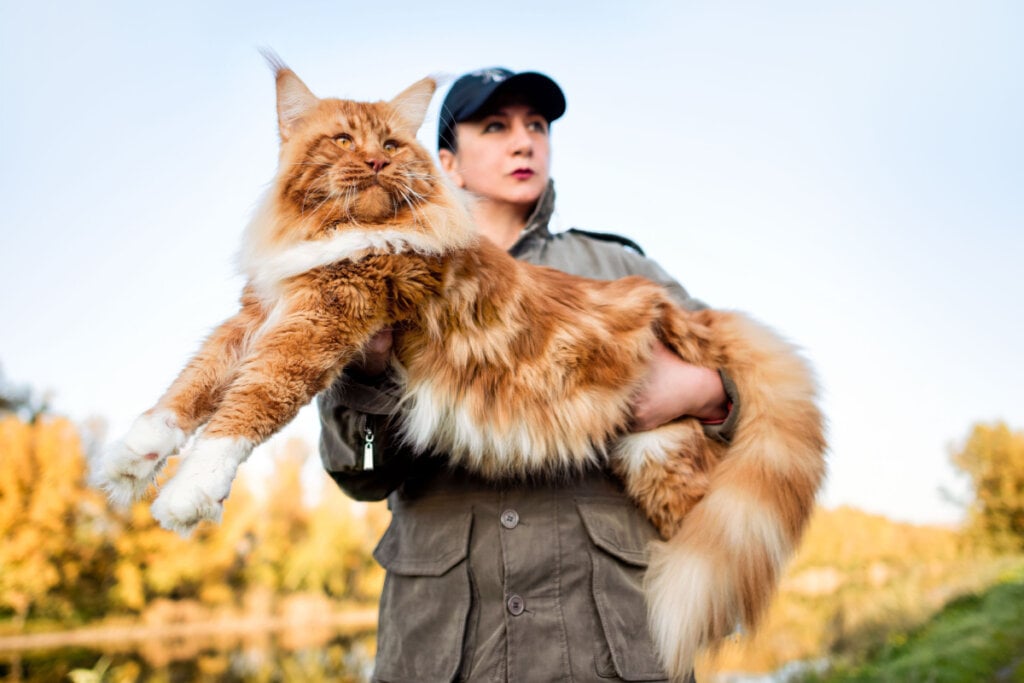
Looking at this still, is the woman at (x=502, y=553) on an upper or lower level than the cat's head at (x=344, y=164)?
lower

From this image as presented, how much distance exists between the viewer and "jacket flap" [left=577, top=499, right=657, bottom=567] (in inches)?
66.7

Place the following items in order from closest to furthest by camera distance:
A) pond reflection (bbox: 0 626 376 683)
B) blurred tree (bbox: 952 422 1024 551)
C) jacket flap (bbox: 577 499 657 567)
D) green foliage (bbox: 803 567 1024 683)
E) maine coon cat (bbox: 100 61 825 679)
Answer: maine coon cat (bbox: 100 61 825 679), jacket flap (bbox: 577 499 657 567), green foliage (bbox: 803 567 1024 683), pond reflection (bbox: 0 626 376 683), blurred tree (bbox: 952 422 1024 551)

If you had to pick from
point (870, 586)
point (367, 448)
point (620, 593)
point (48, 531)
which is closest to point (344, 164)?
point (367, 448)

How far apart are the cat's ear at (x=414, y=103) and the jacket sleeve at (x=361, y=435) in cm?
72

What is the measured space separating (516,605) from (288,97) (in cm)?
136

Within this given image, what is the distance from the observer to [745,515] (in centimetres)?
182

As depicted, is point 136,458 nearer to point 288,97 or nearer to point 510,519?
point 510,519

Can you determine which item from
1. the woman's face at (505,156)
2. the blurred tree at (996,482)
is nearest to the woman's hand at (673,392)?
the woman's face at (505,156)

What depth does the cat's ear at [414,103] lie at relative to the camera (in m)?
2.01

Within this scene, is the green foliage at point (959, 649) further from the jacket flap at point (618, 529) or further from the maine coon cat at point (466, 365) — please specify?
the jacket flap at point (618, 529)

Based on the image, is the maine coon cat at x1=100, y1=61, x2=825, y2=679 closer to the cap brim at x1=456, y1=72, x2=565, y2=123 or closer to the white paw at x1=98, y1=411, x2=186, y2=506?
the white paw at x1=98, y1=411, x2=186, y2=506

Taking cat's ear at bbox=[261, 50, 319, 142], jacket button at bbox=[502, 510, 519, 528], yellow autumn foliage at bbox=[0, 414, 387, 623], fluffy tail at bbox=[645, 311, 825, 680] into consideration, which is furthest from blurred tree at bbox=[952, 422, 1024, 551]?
cat's ear at bbox=[261, 50, 319, 142]

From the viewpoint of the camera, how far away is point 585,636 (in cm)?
160

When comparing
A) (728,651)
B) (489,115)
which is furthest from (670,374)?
(489,115)
